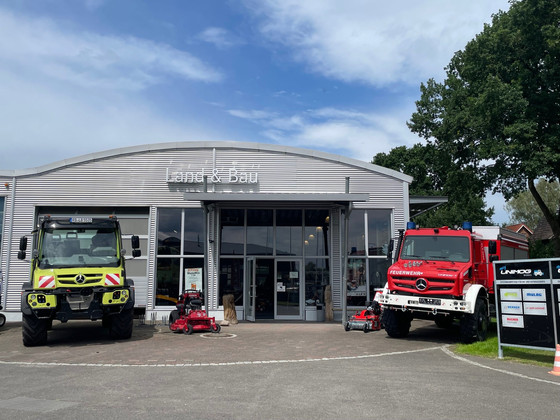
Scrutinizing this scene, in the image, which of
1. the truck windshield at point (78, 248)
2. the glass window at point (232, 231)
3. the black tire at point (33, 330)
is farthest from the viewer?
the glass window at point (232, 231)

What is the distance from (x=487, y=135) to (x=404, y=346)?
45.6 feet

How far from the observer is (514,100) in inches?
821

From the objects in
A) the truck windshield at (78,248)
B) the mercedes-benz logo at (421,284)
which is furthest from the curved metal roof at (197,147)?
the mercedes-benz logo at (421,284)

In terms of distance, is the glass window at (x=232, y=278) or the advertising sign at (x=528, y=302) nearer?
the advertising sign at (x=528, y=302)

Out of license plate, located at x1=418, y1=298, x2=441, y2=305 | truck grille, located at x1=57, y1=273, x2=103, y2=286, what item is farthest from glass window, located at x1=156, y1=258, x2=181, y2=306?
license plate, located at x1=418, y1=298, x2=441, y2=305

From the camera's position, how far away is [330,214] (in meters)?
18.1

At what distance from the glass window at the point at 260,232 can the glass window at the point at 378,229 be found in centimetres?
355

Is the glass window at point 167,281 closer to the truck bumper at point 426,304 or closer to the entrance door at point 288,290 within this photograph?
the entrance door at point 288,290

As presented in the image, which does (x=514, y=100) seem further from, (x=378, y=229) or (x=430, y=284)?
(x=430, y=284)

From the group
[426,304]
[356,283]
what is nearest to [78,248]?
[426,304]

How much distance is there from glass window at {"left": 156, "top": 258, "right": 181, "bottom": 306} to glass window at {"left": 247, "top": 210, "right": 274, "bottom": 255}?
263 cm

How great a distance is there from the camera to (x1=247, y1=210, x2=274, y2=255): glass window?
17969mm

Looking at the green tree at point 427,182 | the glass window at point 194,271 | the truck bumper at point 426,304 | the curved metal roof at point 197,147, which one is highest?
the green tree at point 427,182

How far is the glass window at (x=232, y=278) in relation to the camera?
17578 mm
